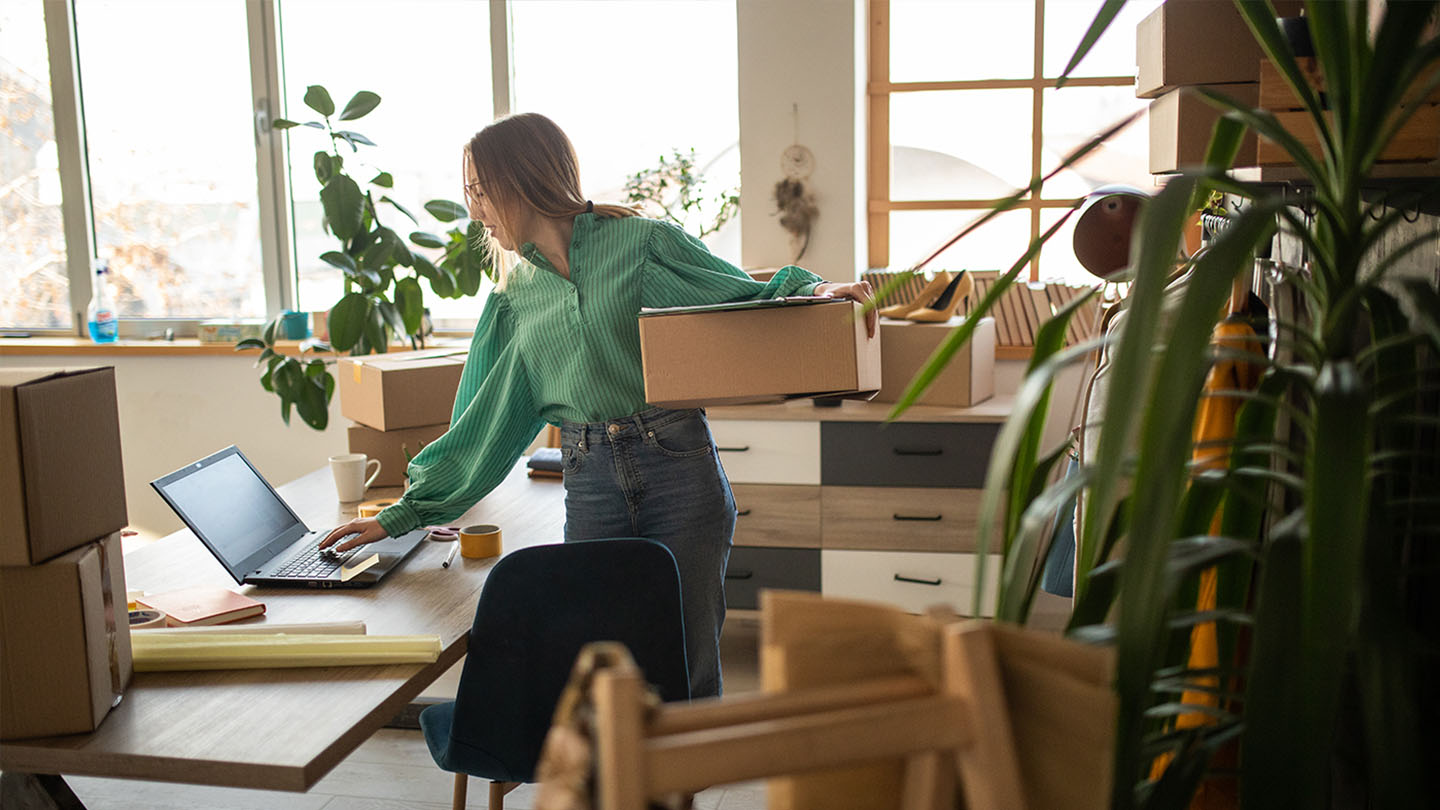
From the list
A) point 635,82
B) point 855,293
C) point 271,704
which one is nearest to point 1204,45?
point 855,293

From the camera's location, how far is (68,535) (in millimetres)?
1310

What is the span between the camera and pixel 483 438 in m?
2.08

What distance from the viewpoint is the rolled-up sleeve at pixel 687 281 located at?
2.01 m

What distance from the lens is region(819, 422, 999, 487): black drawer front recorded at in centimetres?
326

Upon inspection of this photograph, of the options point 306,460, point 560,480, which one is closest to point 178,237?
point 306,460

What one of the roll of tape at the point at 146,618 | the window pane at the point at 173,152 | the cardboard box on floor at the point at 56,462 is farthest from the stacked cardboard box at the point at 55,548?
the window pane at the point at 173,152

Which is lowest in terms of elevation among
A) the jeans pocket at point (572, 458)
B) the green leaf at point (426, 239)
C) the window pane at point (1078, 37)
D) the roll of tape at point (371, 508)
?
the roll of tape at point (371, 508)

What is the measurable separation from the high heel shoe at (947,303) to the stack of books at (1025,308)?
0.25m

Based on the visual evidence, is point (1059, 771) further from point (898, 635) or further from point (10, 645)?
point (10, 645)

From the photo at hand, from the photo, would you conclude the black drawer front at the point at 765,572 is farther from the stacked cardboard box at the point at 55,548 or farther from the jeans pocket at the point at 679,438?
the stacked cardboard box at the point at 55,548

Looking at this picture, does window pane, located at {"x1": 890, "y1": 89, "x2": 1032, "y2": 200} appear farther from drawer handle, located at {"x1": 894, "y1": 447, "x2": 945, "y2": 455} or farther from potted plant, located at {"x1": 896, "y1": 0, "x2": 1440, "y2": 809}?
potted plant, located at {"x1": 896, "y1": 0, "x2": 1440, "y2": 809}

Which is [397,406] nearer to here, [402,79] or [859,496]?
[859,496]

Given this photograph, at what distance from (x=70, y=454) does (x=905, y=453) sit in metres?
2.38

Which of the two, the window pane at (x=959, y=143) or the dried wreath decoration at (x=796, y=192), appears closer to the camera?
the dried wreath decoration at (x=796, y=192)
